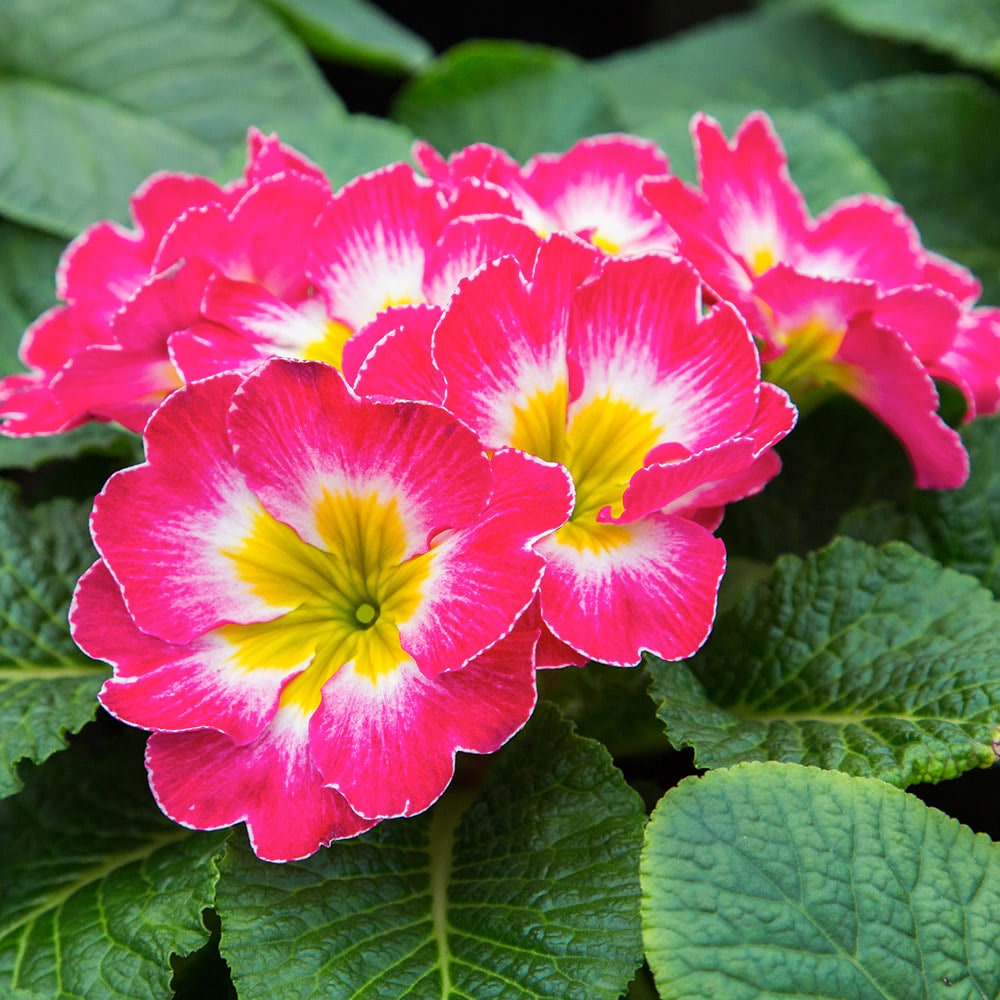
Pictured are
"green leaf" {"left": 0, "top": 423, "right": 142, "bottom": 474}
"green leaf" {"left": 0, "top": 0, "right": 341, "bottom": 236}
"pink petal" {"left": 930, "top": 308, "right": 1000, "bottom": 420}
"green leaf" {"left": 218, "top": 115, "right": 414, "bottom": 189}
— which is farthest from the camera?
"green leaf" {"left": 0, "top": 0, "right": 341, "bottom": 236}

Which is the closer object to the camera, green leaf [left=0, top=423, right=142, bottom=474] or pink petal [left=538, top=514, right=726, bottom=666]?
pink petal [left=538, top=514, right=726, bottom=666]

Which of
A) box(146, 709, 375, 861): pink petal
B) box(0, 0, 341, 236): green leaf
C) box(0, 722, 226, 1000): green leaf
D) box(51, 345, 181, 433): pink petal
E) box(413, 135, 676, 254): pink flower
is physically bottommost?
box(0, 722, 226, 1000): green leaf

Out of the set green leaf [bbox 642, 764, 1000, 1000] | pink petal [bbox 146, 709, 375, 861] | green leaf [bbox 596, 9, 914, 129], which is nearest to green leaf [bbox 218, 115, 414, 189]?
green leaf [bbox 596, 9, 914, 129]

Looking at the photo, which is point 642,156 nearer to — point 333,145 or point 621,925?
point 333,145

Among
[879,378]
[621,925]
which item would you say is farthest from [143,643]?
[879,378]

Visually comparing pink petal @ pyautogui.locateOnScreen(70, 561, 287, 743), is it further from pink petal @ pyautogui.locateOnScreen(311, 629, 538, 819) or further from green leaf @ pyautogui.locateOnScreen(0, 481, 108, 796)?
green leaf @ pyautogui.locateOnScreen(0, 481, 108, 796)

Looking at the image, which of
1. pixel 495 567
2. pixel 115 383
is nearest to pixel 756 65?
pixel 115 383

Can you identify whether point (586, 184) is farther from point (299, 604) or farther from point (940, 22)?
point (940, 22)
